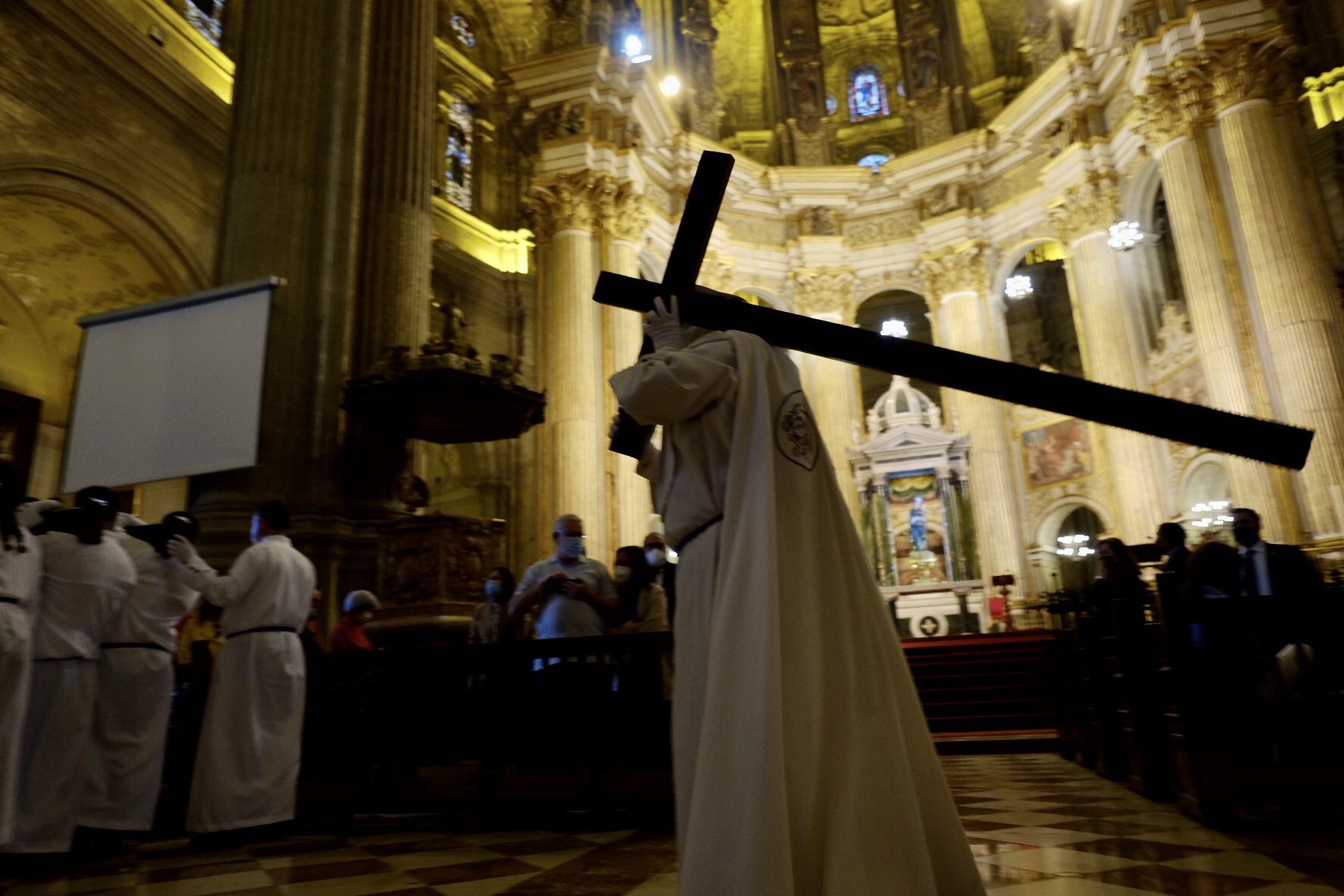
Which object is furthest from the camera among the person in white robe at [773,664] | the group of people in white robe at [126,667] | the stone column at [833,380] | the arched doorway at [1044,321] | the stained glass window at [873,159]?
the arched doorway at [1044,321]

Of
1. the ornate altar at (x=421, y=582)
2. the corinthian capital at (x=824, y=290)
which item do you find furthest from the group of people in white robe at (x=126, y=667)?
the corinthian capital at (x=824, y=290)

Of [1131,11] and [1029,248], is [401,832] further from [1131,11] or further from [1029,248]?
[1029,248]

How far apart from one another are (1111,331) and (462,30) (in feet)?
46.8

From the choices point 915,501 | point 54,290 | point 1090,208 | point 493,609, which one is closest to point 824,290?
point 915,501

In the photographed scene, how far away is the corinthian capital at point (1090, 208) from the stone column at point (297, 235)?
47.7 feet

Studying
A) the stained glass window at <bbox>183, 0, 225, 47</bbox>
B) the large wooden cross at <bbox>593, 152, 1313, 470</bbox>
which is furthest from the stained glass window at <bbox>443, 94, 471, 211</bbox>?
the large wooden cross at <bbox>593, 152, 1313, 470</bbox>

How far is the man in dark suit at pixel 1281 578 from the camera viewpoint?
399cm

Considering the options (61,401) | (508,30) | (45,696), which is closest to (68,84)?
(61,401)

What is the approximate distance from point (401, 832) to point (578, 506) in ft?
33.2

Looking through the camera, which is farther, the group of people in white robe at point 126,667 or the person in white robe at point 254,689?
the person in white robe at point 254,689

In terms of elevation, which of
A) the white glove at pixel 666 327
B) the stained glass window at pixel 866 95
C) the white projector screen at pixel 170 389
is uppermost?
the stained glass window at pixel 866 95

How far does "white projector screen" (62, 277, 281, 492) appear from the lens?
6004 millimetres

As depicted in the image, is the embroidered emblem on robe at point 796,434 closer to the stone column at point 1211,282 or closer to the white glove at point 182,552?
the white glove at point 182,552

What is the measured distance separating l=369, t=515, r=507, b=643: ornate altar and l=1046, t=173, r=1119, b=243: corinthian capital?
1529 centimetres
